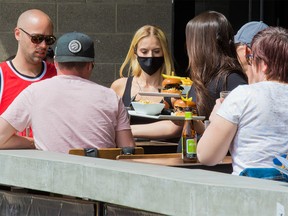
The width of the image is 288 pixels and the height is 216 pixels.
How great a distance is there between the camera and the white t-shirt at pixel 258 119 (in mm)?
4227

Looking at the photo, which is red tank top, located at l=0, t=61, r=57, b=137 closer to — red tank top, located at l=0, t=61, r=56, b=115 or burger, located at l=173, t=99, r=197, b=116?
red tank top, located at l=0, t=61, r=56, b=115

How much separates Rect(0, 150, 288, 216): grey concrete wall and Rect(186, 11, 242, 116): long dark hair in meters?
1.30

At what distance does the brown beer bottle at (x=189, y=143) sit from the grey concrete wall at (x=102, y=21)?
182 inches

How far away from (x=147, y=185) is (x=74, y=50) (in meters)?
1.97

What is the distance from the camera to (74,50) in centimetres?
542

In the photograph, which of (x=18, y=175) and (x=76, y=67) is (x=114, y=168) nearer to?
(x=18, y=175)

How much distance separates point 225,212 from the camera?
3248 mm

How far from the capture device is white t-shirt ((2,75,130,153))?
17.1 ft

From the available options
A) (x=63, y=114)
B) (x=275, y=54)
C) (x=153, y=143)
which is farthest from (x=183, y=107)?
(x=275, y=54)

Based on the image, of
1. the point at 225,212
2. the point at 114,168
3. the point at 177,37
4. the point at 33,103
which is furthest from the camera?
the point at 177,37

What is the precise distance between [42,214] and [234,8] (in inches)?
247

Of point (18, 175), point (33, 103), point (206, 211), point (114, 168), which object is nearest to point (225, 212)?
point (206, 211)

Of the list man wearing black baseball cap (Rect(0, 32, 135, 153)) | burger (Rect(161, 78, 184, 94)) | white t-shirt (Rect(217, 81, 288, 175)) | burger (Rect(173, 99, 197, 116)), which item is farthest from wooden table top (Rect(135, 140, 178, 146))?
white t-shirt (Rect(217, 81, 288, 175))

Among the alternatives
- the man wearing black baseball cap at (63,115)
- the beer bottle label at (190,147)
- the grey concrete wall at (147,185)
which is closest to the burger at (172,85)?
the man wearing black baseball cap at (63,115)
